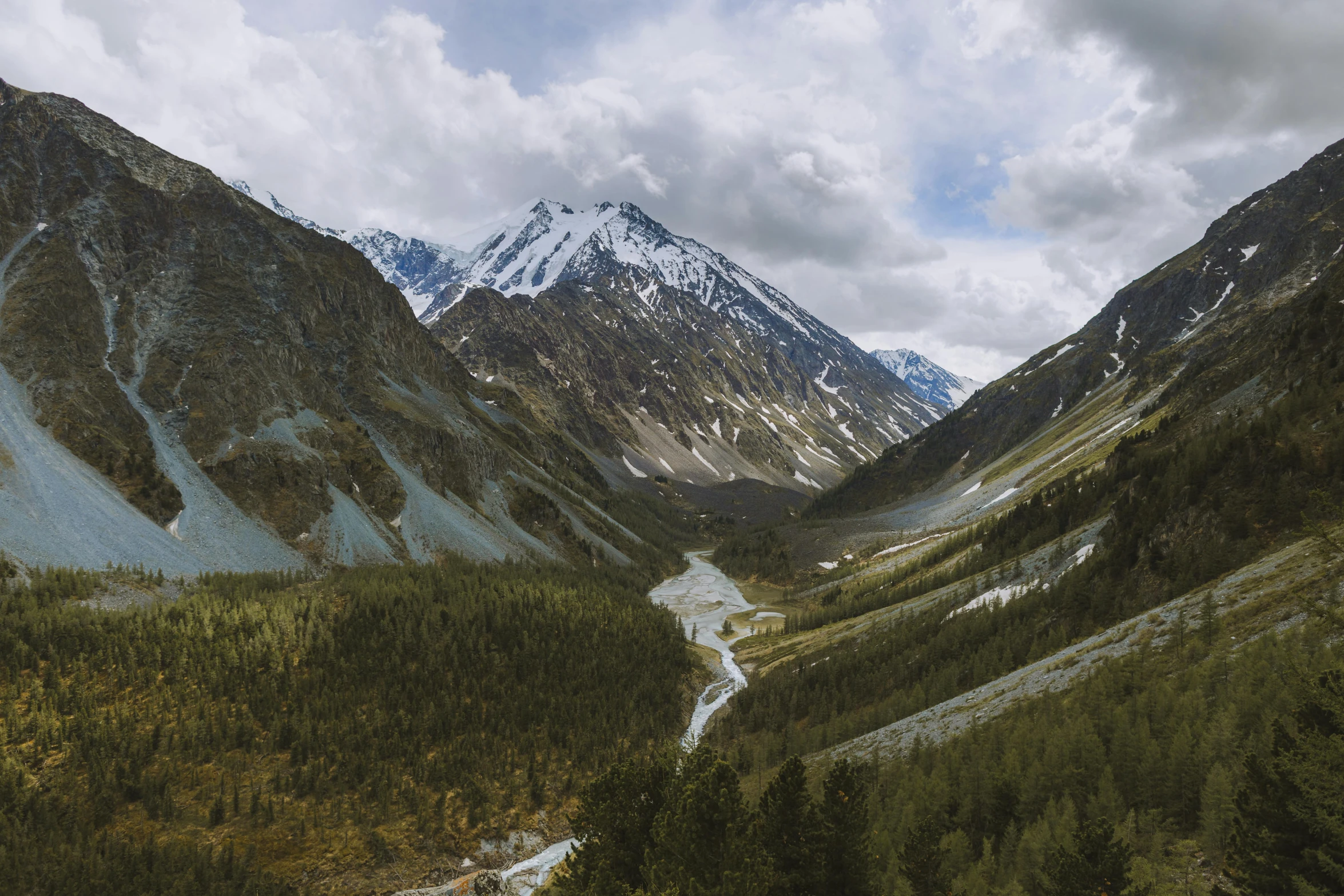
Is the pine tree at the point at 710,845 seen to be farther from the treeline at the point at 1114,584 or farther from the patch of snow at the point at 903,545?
the patch of snow at the point at 903,545

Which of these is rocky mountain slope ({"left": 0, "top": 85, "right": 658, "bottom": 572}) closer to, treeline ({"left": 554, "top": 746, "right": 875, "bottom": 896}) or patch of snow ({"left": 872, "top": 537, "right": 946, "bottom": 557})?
treeline ({"left": 554, "top": 746, "right": 875, "bottom": 896})

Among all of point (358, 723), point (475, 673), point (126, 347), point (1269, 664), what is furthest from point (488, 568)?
point (1269, 664)

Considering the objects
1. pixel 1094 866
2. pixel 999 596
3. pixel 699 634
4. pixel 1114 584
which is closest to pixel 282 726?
pixel 1094 866

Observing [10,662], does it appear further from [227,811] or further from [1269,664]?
[1269,664]

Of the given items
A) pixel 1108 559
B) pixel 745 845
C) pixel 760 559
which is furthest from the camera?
pixel 760 559

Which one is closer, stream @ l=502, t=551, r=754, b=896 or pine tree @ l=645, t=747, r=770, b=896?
pine tree @ l=645, t=747, r=770, b=896

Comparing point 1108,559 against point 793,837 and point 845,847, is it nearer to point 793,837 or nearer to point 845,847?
point 845,847

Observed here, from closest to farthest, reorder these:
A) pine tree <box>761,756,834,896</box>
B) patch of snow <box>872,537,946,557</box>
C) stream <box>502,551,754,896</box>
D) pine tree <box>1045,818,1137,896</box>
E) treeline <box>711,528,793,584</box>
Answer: pine tree <box>1045,818,1137,896</box> < pine tree <box>761,756,834,896</box> < stream <box>502,551,754,896</box> < patch of snow <box>872,537,946,557</box> < treeline <box>711,528,793,584</box>

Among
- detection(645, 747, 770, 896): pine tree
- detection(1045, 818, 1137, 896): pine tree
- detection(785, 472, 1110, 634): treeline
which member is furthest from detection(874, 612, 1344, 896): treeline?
detection(785, 472, 1110, 634): treeline
